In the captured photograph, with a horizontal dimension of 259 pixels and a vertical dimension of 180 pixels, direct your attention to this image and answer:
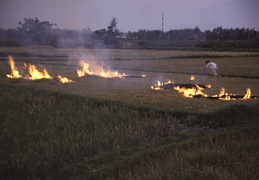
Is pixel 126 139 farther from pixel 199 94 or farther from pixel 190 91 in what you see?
pixel 190 91

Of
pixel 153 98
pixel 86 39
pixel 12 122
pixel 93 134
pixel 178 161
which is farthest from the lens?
pixel 86 39

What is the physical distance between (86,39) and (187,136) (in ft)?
112

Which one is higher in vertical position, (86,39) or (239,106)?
(86,39)

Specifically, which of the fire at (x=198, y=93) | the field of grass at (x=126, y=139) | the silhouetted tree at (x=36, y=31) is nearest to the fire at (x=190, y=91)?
the fire at (x=198, y=93)

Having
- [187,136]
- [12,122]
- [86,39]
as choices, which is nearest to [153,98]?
[187,136]

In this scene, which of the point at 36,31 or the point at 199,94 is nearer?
the point at 199,94

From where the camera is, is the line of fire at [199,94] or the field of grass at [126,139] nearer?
the field of grass at [126,139]

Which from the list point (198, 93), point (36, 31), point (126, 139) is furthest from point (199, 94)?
point (36, 31)

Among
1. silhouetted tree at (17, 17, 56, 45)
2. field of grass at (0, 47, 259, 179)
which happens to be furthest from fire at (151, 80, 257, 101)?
silhouetted tree at (17, 17, 56, 45)

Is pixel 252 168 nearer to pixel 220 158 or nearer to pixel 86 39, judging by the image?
pixel 220 158

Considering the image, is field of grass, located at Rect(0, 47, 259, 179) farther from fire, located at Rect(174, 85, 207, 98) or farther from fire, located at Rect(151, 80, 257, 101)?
fire, located at Rect(174, 85, 207, 98)

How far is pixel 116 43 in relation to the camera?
48.1m

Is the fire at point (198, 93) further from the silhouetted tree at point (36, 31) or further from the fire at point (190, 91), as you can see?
the silhouetted tree at point (36, 31)

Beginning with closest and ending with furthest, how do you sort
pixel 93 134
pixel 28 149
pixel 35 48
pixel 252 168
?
pixel 252 168
pixel 28 149
pixel 93 134
pixel 35 48
